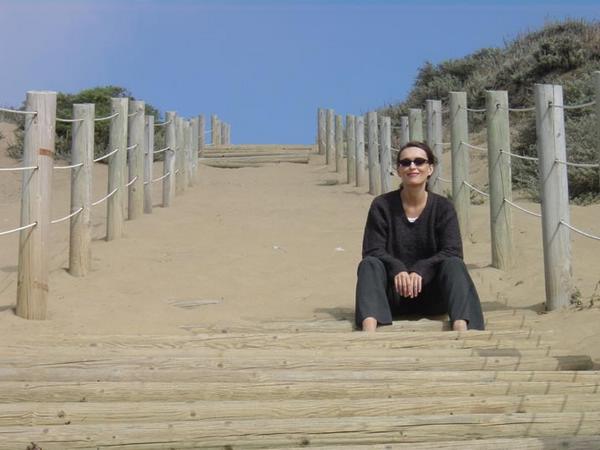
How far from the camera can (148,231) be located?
34.4 ft

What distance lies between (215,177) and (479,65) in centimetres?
1062

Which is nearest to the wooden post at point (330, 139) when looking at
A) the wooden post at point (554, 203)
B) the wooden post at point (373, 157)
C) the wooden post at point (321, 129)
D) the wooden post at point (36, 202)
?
the wooden post at point (321, 129)

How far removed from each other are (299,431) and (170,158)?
10754mm

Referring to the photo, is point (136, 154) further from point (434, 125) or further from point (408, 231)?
point (408, 231)

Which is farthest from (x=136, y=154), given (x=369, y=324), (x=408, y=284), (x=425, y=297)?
(x=369, y=324)

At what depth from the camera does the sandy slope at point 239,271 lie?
632 centimetres

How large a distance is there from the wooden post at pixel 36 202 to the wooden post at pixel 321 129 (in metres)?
17.2

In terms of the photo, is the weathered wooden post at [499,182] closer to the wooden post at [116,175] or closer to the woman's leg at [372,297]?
the woman's leg at [372,297]

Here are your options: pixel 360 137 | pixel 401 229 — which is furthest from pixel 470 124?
pixel 401 229

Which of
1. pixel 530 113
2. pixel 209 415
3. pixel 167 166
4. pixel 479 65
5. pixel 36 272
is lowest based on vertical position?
pixel 209 415

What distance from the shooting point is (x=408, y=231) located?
576 centimetres

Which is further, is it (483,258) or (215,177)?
(215,177)

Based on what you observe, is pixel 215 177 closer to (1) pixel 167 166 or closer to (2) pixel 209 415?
(1) pixel 167 166

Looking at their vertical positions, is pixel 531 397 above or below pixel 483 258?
below
